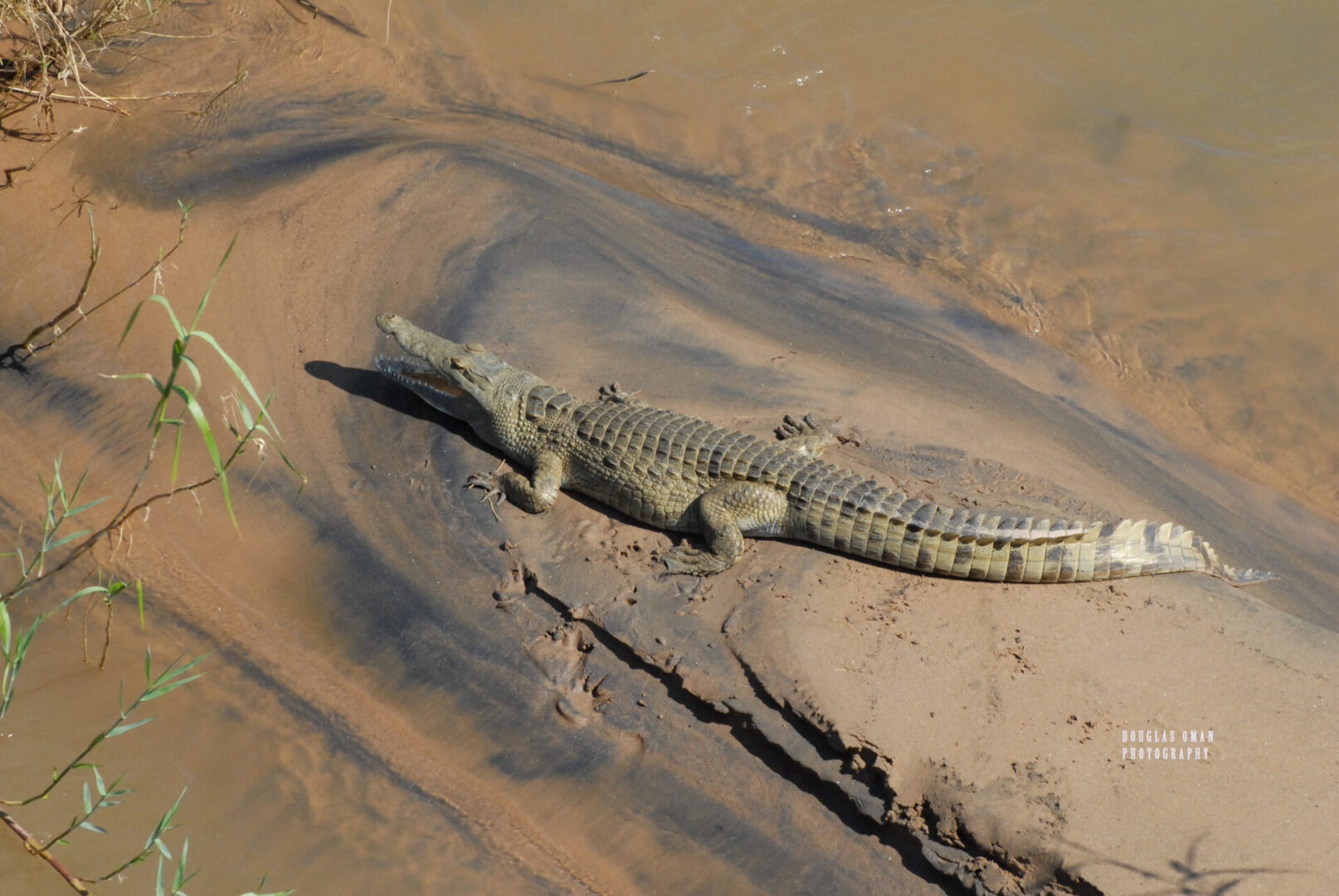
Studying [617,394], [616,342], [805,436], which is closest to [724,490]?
[805,436]

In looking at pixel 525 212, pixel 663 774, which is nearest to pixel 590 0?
pixel 525 212

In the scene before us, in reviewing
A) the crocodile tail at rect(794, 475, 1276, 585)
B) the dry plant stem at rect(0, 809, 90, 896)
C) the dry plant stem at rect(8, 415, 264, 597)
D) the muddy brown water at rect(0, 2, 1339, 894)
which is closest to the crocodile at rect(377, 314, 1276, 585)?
the crocodile tail at rect(794, 475, 1276, 585)

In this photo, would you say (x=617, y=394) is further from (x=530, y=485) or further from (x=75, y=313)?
(x=75, y=313)

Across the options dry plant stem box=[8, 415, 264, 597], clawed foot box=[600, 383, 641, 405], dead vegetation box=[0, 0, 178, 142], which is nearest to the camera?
dry plant stem box=[8, 415, 264, 597]

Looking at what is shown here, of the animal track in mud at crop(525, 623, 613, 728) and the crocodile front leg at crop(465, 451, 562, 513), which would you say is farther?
the crocodile front leg at crop(465, 451, 562, 513)

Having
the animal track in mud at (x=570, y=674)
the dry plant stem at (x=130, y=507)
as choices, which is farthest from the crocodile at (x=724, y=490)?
the dry plant stem at (x=130, y=507)

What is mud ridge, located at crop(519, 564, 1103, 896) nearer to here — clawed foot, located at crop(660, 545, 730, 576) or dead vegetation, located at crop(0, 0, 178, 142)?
clawed foot, located at crop(660, 545, 730, 576)

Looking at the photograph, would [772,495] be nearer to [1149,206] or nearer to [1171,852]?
[1171,852]
